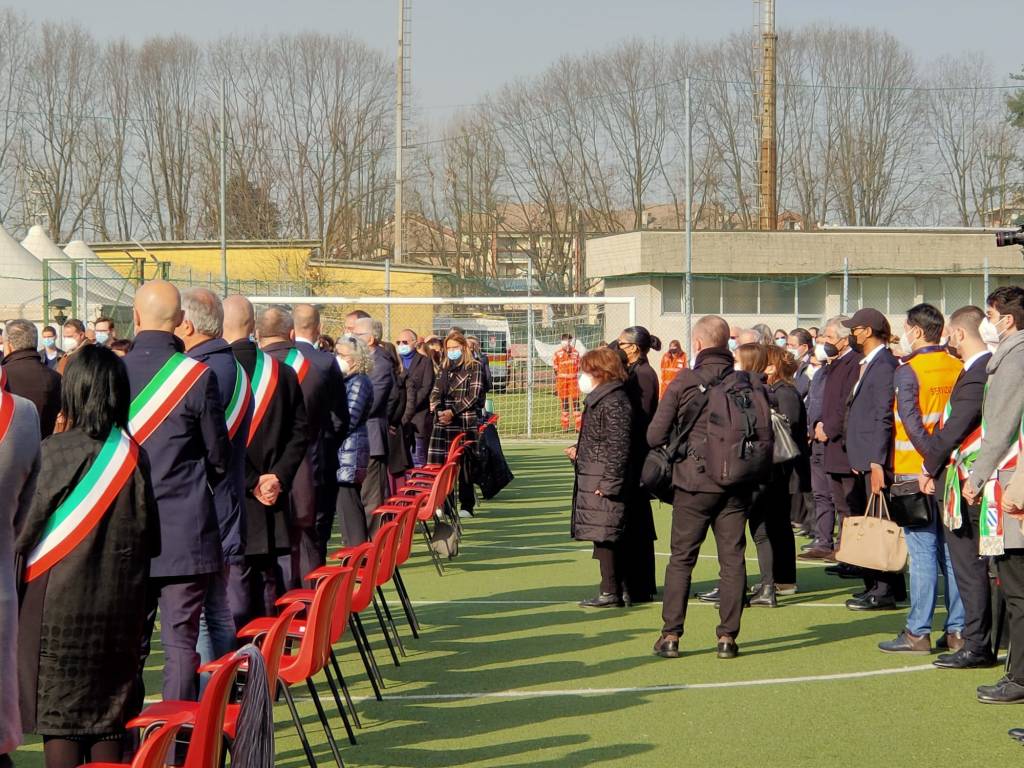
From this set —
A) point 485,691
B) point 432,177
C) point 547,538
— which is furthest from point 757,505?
point 432,177

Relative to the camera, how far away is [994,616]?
7.62 metres

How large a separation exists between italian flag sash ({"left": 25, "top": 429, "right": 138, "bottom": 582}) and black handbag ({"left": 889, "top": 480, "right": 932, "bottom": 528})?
5.11 m

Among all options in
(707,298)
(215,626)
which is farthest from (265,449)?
(707,298)

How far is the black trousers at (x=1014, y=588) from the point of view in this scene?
6.62 meters

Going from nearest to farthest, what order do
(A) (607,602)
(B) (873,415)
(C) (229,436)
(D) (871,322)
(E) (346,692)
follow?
1. (C) (229,436)
2. (E) (346,692)
3. (B) (873,415)
4. (D) (871,322)
5. (A) (607,602)

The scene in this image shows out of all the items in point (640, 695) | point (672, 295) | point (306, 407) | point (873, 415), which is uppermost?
point (672, 295)

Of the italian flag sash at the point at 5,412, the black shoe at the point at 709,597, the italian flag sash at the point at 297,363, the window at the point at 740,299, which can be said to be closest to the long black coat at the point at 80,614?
the italian flag sash at the point at 5,412

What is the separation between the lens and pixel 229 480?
6.36 meters

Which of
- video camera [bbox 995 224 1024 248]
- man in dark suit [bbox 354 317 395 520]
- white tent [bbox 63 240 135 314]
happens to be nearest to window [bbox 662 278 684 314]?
white tent [bbox 63 240 135 314]

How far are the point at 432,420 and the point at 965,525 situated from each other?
8.29 meters

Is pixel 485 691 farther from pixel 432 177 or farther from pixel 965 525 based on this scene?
pixel 432 177

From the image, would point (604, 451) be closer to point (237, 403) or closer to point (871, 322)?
point (871, 322)

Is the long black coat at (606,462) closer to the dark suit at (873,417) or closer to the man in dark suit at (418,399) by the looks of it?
the dark suit at (873,417)

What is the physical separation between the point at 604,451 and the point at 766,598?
5.78ft
